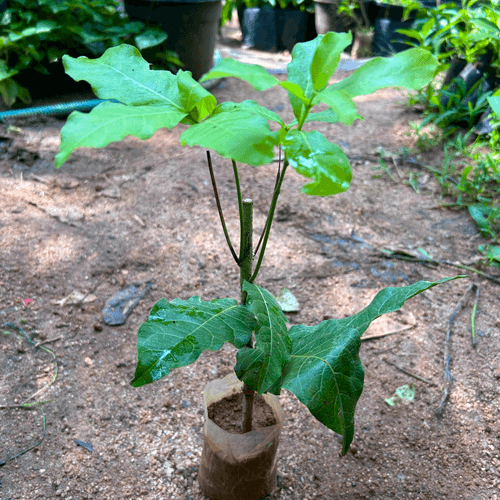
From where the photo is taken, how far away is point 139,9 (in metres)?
4.01

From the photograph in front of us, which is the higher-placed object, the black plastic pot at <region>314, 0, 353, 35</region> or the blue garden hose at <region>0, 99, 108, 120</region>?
the black plastic pot at <region>314, 0, 353, 35</region>

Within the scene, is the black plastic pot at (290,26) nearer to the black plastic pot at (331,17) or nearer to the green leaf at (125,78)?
the black plastic pot at (331,17)

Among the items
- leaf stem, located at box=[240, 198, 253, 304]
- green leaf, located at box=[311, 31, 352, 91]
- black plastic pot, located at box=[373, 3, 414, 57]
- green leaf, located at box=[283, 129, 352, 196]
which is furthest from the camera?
black plastic pot, located at box=[373, 3, 414, 57]

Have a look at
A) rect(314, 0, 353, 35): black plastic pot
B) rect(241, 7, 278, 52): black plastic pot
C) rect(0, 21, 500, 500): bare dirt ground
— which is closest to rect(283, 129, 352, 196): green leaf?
rect(0, 21, 500, 500): bare dirt ground

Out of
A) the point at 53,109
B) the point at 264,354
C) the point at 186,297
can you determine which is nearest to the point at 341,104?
the point at 264,354

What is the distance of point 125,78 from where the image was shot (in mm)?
870

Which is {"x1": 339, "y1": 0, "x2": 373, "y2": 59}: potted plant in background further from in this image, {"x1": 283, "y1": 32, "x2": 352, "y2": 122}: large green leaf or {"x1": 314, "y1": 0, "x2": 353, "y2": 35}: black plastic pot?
{"x1": 283, "y1": 32, "x2": 352, "y2": 122}: large green leaf

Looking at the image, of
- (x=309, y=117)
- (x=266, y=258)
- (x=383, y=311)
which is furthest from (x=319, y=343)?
(x=266, y=258)

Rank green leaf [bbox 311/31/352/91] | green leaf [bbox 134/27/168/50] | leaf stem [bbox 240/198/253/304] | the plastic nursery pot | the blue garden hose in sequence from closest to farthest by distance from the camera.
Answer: green leaf [bbox 311/31/352/91] → leaf stem [bbox 240/198/253/304] → the plastic nursery pot → the blue garden hose → green leaf [bbox 134/27/168/50]

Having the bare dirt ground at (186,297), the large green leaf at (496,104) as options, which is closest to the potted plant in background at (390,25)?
the bare dirt ground at (186,297)

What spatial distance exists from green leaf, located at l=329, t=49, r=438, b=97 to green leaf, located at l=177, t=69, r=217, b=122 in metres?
0.23

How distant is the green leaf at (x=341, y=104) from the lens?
26.9 inches

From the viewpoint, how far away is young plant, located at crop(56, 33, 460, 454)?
0.68m

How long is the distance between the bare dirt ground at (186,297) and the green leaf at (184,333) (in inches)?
31.8
